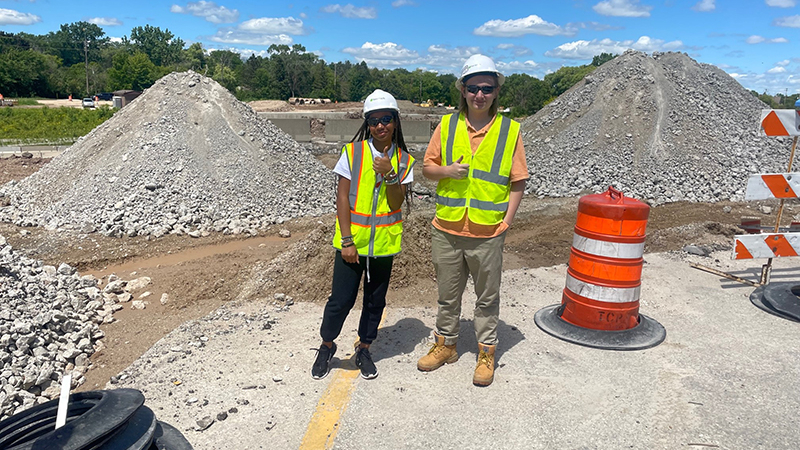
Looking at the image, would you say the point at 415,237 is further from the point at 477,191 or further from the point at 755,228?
the point at 755,228

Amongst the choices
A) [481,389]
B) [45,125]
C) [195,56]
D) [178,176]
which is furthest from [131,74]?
[481,389]

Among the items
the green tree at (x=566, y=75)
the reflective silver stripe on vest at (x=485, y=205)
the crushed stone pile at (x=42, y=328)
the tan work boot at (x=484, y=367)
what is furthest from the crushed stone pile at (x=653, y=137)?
the green tree at (x=566, y=75)

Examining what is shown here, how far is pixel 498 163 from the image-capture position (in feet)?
11.3

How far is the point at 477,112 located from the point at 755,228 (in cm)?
586

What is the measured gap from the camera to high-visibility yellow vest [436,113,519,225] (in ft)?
11.3

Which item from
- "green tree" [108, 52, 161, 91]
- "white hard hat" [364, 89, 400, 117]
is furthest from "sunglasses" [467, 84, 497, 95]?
"green tree" [108, 52, 161, 91]

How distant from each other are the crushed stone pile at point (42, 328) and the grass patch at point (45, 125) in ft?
76.8

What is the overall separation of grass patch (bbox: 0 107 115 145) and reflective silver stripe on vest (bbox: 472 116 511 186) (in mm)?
27648

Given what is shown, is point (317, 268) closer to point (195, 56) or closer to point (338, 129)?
point (338, 129)

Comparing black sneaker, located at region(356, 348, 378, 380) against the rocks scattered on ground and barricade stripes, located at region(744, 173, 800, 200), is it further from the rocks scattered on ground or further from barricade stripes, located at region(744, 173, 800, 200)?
barricade stripes, located at region(744, 173, 800, 200)

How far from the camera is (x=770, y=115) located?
553 cm

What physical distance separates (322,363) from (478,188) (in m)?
1.75

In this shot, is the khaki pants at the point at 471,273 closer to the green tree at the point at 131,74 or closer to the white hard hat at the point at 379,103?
the white hard hat at the point at 379,103

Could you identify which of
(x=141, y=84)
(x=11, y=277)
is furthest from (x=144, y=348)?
(x=141, y=84)
